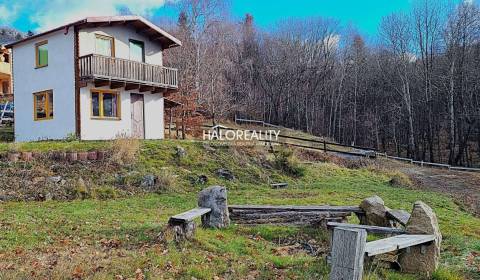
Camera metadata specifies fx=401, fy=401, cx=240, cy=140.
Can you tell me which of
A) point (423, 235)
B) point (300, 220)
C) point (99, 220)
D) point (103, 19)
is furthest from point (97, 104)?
point (423, 235)

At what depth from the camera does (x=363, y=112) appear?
5128 cm

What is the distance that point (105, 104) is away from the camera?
2009cm

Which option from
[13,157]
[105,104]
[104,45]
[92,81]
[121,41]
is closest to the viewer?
[13,157]

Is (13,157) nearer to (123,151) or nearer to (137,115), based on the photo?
(123,151)

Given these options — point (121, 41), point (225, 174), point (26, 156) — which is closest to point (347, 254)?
point (225, 174)

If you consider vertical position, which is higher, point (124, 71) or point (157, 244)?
point (124, 71)

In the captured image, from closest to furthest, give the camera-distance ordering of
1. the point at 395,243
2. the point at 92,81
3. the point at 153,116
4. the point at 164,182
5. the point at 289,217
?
the point at 395,243 < the point at 289,217 < the point at 164,182 < the point at 92,81 < the point at 153,116

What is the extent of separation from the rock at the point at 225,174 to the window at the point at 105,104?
715cm

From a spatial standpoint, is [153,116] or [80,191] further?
[153,116]

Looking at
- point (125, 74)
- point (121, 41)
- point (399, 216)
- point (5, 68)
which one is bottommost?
point (399, 216)

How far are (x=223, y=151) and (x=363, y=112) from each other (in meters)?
37.0

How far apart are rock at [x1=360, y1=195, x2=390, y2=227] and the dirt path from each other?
21.3 ft

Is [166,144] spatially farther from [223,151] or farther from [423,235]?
[423,235]

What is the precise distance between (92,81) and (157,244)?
14001mm
